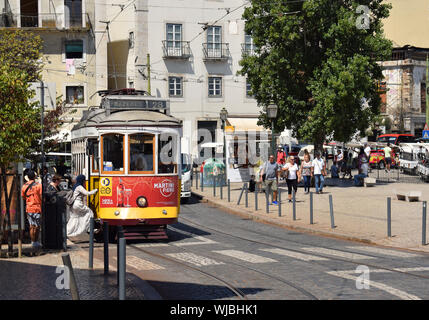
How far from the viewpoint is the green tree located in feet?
101

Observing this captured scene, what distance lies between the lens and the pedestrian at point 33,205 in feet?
50.8

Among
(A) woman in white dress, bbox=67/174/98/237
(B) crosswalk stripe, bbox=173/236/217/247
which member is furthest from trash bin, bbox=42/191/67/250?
(B) crosswalk stripe, bbox=173/236/217/247

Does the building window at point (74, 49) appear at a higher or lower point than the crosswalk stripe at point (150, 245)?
higher

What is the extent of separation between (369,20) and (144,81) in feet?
71.1

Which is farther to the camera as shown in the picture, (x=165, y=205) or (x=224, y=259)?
(x=165, y=205)

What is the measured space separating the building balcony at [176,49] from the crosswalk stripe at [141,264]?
121 feet

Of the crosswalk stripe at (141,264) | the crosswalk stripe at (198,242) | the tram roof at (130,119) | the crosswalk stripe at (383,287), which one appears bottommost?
the crosswalk stripe at (198,242)

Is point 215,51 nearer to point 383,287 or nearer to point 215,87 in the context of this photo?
point 215,87

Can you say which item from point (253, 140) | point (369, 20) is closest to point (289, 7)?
point (369, 20)

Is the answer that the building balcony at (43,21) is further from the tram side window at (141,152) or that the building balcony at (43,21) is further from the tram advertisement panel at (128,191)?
the tram advertisement panel at (128,191)

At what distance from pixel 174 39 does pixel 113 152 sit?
3454 centimetres

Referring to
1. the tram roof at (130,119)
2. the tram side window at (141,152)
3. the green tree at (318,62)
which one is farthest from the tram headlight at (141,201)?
the green tree at (318,62)
